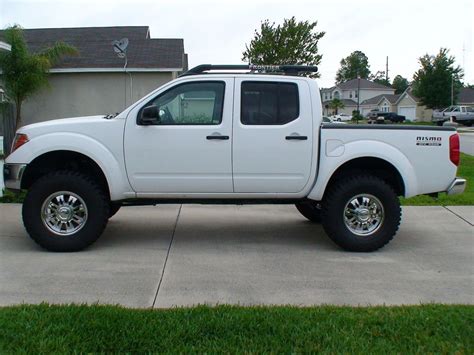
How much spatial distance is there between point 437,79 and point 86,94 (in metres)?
46.4

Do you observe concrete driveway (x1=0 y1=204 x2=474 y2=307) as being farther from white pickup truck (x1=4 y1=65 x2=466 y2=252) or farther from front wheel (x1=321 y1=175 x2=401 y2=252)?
white pickup truck (x1=4 y1=65 x2=466 y2=252)

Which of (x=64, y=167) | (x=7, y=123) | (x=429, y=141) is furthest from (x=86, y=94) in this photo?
(x=429, y=141)

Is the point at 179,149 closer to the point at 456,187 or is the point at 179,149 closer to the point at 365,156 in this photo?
the point at 365,156

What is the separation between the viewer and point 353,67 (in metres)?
112

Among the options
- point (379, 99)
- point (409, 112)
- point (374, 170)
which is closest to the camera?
point (374, 170)

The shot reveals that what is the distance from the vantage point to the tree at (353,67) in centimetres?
11150

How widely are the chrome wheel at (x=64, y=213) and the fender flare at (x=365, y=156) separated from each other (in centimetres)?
277

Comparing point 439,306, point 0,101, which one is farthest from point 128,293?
point 0,101

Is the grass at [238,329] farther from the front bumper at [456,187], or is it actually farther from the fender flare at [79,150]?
the front bumper at [456,187]

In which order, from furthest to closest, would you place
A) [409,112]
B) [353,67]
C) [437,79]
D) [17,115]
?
[353,67] < [409,112] < [437,79] < [17,115]

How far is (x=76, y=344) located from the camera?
3621mm

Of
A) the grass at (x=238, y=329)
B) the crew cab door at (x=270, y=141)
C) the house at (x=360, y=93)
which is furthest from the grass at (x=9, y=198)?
the house at (x=360, y=93)

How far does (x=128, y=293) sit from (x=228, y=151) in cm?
208

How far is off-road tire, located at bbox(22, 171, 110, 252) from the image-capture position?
20.0 feet
